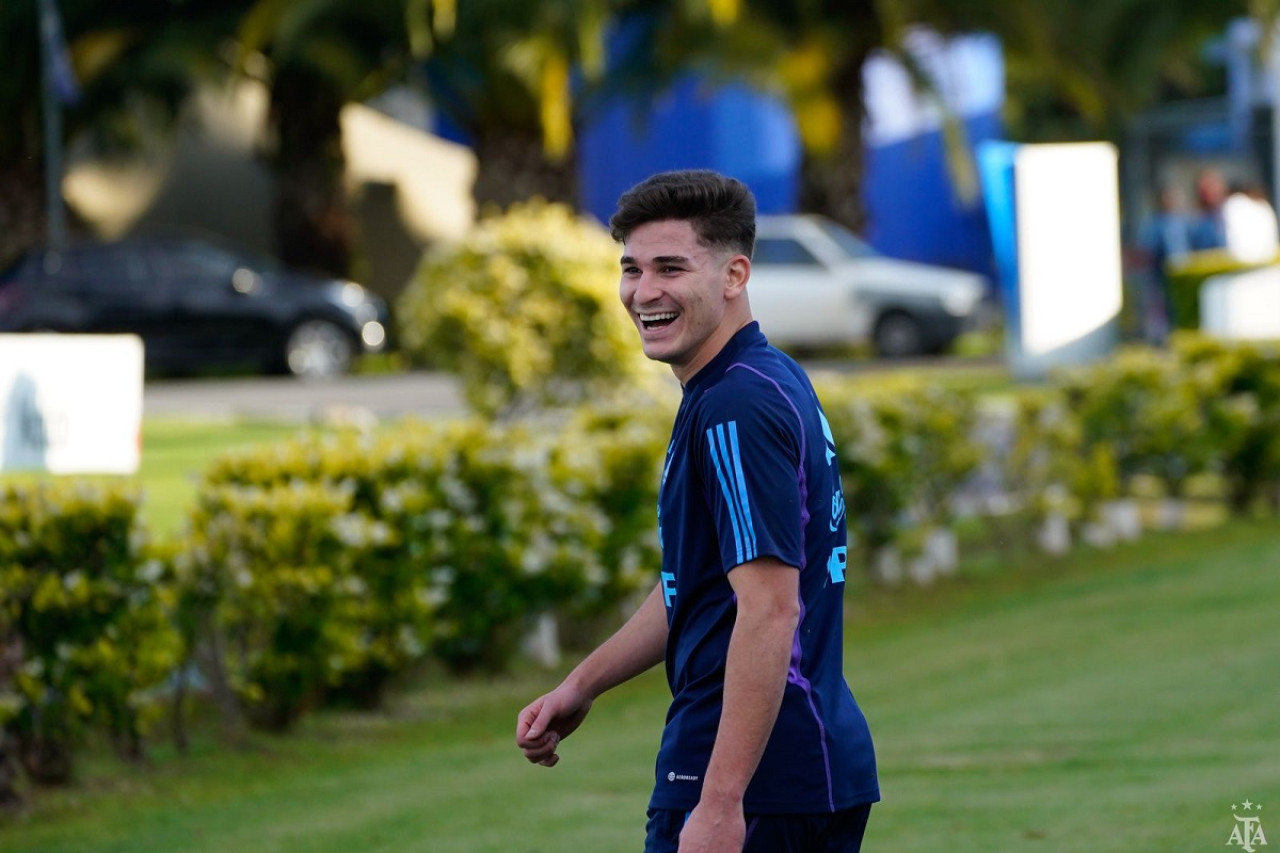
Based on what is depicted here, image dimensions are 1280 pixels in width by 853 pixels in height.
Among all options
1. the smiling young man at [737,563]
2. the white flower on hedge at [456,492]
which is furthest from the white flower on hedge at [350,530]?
the smiling young man at [737,563]

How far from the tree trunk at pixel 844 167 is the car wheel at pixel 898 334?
1.88 m

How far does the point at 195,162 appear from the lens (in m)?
31.1

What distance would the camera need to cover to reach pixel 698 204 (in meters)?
3.12

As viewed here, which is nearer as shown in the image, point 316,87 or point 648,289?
point 648,289

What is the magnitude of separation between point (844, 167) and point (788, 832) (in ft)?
73.6

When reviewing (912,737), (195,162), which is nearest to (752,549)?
(912,737)

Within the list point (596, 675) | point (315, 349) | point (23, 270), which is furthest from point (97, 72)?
point (596, 675)

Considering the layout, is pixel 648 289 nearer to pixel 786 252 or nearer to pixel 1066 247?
pixel 1066 247

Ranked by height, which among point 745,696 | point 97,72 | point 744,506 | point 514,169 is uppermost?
point 97,72

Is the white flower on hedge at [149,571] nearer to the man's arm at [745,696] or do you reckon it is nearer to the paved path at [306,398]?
the man's arm at [745,696]

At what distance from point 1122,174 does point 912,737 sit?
93.1ft

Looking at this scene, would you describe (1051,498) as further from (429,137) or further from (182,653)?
(429,137)

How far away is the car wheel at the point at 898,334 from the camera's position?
2422cm

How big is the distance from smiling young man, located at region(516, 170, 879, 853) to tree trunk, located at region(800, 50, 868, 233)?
68.2ft
